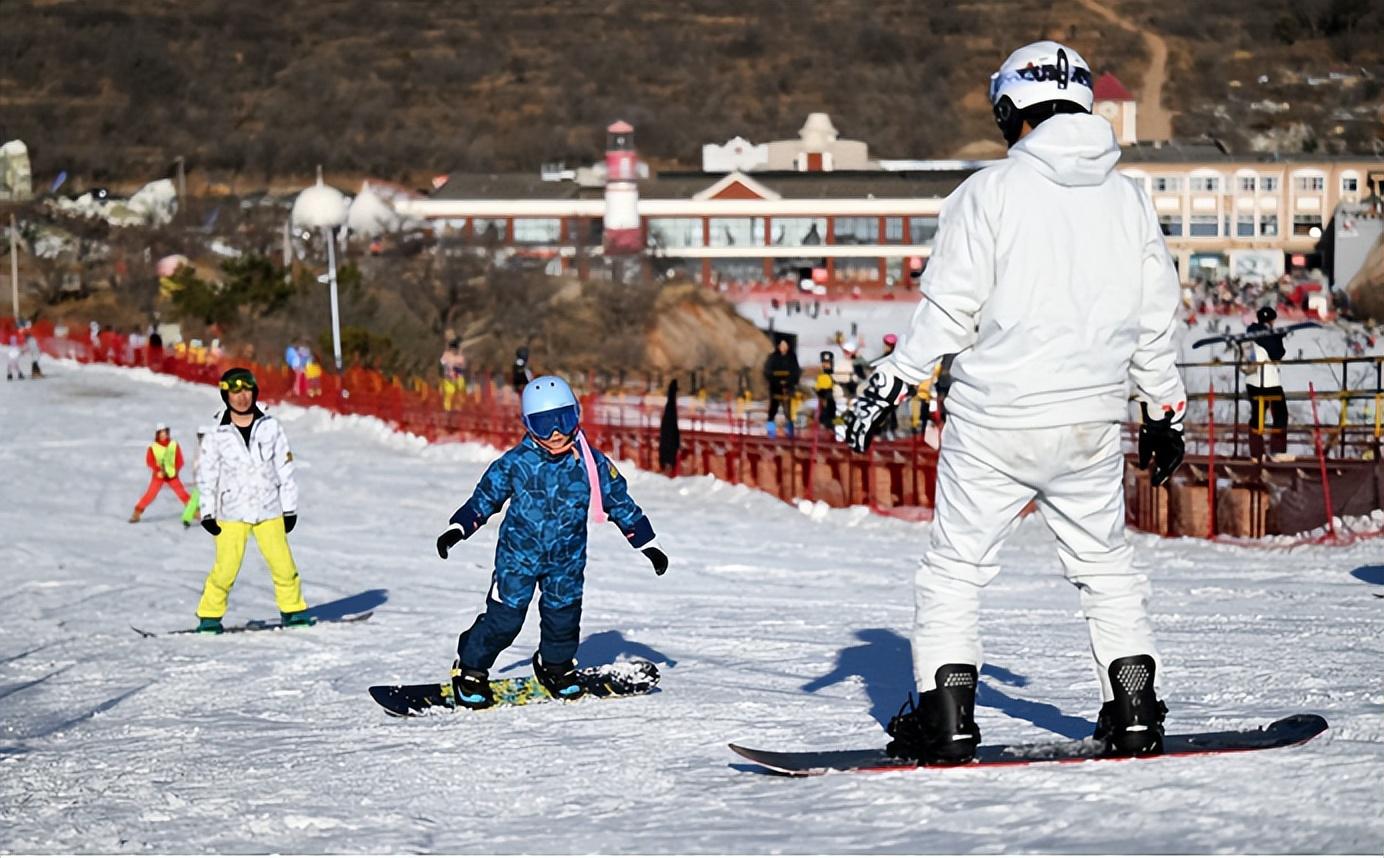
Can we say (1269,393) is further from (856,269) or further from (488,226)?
(856,269)

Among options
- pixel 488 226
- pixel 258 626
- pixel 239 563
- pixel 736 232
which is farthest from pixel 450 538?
pixel 736 232

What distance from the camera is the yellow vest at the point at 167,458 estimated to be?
62.1ft

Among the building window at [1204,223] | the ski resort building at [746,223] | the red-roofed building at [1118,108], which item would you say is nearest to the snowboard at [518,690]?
the ski resort building at [746,223]

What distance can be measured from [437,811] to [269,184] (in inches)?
4555

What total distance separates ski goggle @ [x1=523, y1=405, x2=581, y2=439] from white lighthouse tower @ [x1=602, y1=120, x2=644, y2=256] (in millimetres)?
73497

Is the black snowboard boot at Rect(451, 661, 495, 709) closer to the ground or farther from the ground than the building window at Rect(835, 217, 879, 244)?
closer to the ground

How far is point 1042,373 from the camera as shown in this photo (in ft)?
17.4

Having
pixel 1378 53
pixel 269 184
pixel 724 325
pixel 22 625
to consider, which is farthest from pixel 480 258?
pixel 1378 53

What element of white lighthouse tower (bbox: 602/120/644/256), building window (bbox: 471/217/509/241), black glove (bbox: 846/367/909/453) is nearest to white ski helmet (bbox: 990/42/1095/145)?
black glove (bbox: 846/367/909/453)

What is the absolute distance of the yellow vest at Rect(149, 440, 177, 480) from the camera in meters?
18.9

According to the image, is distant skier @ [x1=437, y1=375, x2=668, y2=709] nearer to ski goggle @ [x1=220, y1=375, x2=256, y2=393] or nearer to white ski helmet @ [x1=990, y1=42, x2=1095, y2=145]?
white ski helmet @ [x1=990, y1=42, x2=1095, y2=145]

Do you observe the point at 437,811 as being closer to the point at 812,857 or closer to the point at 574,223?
the point at 812,857

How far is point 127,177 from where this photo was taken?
118750 mm

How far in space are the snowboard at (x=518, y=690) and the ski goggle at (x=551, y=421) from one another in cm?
102
